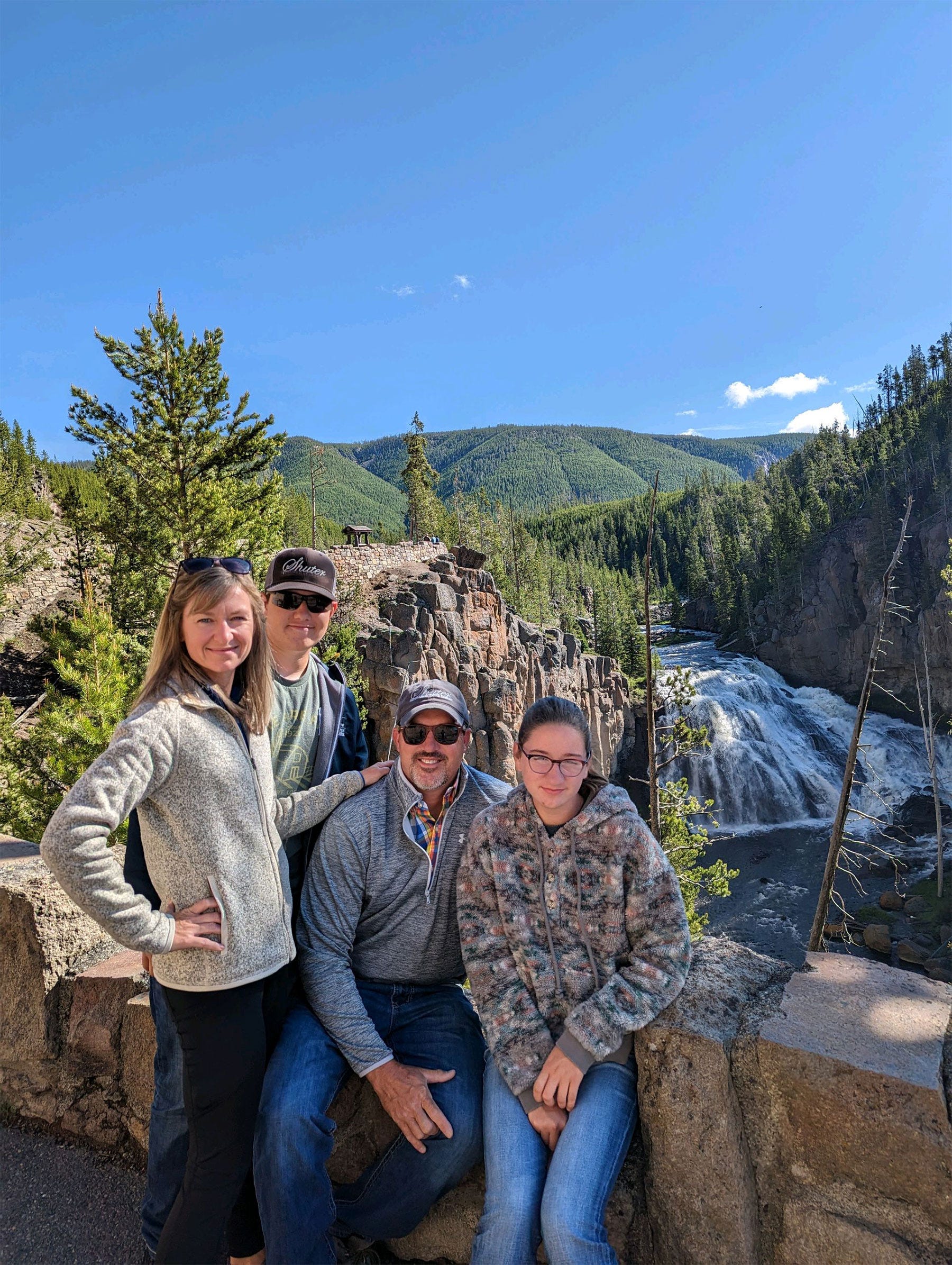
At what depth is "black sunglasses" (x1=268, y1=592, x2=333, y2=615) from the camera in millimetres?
3262

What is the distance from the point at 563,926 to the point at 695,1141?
756 millimetres

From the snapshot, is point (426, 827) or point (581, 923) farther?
point (426, 827)

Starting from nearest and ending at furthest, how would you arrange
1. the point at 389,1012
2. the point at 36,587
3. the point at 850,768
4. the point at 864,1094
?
the point at 864,1094, the point at 389,1012, the point at 850,768, the point at 36,587

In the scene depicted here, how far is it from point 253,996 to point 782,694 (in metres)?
49.3

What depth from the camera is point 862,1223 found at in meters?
2.05

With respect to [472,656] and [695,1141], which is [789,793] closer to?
[472,656]

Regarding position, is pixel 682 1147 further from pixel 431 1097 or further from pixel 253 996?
pixel 253 996

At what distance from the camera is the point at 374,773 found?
2.95 metres

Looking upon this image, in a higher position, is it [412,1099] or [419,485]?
[419,485]

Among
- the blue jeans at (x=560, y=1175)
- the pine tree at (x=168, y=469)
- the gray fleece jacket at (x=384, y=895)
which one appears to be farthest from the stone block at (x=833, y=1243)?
the pine tree at (x=168, y=469)

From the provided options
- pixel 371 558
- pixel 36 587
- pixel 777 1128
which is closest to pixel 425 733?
pixel 777 1128

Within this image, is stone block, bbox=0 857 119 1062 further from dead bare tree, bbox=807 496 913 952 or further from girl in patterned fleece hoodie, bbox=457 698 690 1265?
dead bare tree, bbox=807 496 913 952

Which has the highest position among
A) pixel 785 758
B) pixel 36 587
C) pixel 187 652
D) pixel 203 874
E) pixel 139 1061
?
pixel 36 587

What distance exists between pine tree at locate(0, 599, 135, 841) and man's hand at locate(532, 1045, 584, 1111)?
38.2 ft
